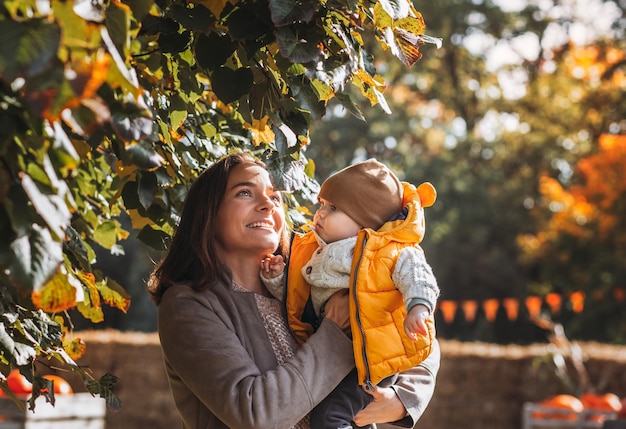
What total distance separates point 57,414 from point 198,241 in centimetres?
338

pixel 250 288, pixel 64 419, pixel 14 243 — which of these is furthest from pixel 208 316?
pixel 64 419

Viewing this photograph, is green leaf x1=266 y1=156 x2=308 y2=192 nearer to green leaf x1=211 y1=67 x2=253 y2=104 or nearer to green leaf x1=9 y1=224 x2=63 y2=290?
green leaf x1=211 y1=67 x2=253 y2=104

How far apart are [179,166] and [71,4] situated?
1.19 metres

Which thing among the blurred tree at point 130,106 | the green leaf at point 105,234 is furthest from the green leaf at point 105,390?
the green leaf at point 105,234

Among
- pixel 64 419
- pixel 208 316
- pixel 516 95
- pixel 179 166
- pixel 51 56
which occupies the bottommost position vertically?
pixel 516 95

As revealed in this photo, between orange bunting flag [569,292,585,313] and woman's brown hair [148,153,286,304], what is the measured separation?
14.3 meters

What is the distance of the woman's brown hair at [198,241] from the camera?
221 centimetres

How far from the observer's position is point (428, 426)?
29.2 feet

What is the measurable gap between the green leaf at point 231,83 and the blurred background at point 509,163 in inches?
512

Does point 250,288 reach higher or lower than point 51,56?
lower

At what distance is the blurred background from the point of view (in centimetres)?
1569

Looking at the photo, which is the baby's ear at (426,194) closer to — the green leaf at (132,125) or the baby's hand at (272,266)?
the baby's hand at (272,266)

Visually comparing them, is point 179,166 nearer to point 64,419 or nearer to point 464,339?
point 64,419

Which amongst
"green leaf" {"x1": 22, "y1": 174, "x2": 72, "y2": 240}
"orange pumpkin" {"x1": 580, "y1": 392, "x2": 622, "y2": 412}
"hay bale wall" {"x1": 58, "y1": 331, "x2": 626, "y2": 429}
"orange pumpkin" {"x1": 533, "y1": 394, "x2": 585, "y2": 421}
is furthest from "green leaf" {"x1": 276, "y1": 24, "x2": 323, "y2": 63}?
"hay bale wall" {"x1": 58, "y1": 331, "x2": 626, "y2": 429}
